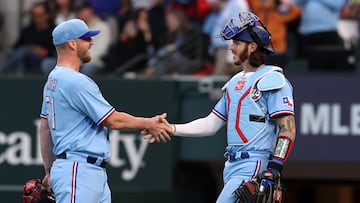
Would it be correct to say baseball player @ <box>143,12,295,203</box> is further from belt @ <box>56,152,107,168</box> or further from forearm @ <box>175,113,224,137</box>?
belt @ <box>56,152,107,168</box>

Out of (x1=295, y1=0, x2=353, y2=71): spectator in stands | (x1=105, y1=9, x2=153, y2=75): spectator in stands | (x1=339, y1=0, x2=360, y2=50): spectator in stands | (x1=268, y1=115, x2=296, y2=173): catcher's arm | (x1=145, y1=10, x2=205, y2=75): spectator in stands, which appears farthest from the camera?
(x1=105, y1=9, x2=153, y2=75): spectator in stands

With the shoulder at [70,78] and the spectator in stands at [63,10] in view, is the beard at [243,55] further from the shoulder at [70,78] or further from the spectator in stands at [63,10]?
Answer: the spectator in stands at [63,10]

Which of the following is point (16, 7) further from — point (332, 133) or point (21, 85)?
point (332, 133)

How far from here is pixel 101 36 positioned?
45.7 feet

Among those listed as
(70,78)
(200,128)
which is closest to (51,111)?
(70,78)

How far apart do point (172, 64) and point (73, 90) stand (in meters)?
5.33

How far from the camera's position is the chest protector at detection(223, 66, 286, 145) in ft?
27.3

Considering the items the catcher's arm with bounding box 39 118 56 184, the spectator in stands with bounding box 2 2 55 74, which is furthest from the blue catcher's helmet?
the spectator in stands with bounding box 2 2 55 74

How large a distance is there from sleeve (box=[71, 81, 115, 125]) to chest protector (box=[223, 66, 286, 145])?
88cm

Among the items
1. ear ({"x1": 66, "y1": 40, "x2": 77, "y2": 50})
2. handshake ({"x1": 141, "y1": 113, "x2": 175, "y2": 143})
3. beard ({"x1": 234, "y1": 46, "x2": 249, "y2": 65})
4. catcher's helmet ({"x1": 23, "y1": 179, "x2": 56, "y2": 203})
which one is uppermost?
ear ({"x1": 66, "y1": 40, "x2": 77, "y2": 50})

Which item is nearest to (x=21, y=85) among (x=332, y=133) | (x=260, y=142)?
(x=332, y=133)

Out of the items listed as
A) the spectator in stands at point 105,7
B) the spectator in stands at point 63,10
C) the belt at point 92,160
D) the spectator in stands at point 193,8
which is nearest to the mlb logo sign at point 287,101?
the belt at point 92,160

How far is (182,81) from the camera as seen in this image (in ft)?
43.3

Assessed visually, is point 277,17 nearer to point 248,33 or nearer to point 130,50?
point 130,50
